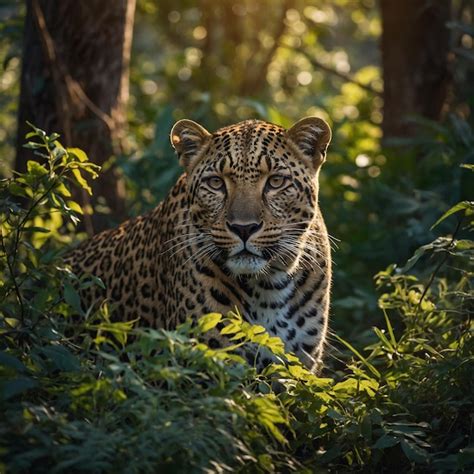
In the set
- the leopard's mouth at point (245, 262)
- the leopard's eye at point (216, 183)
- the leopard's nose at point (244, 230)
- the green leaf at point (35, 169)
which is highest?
the green leaf at point (35, 169)

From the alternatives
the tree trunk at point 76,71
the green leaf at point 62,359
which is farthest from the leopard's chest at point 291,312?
the tree trunk at point 76,71

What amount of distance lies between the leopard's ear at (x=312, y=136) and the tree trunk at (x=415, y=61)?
4.91 m

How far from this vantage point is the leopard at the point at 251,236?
22.1ft

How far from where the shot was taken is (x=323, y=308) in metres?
7.15

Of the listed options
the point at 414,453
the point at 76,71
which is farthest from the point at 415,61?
the point at 414,453

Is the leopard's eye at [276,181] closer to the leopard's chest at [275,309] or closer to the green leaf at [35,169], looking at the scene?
the leopard's chest at [275,309]

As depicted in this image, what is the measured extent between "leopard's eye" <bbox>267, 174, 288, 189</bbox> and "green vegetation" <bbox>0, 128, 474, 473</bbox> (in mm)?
1027

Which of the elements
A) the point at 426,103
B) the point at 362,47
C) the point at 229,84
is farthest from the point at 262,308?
the point at 362,47

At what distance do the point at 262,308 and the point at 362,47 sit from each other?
19706mm

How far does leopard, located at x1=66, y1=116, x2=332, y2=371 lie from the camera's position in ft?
22.1

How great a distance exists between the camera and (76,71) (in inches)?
392

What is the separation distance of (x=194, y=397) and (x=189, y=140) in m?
2.29

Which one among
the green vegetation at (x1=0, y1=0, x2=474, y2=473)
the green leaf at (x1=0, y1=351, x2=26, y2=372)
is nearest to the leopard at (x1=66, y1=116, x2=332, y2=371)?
the green vegetation at (x1=0, y1=0, x2=474, y2=473)

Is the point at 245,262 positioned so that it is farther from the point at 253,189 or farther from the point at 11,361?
the point at 11,361
